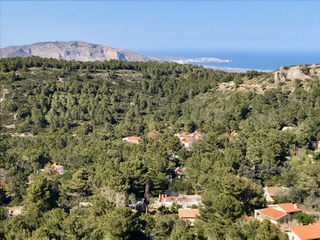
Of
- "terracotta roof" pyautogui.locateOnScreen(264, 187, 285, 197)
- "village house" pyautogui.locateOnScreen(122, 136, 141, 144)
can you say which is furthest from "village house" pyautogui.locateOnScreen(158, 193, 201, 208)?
"village house" pyautogui.locateOnScreen(122, 136, 141, 144)

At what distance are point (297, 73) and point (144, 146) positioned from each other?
26493mm

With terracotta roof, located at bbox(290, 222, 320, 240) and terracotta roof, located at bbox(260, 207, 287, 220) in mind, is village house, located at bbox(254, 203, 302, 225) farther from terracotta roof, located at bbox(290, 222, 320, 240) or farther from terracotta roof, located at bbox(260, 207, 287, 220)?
terracotta roof, located at bbox(290, 222, 320, 240)

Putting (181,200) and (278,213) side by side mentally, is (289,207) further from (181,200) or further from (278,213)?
(181,200)

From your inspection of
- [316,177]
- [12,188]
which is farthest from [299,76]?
[12,188]

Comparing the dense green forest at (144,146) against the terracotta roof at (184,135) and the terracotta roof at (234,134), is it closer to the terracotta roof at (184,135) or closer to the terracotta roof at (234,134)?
the terracotta roof at (234,134)

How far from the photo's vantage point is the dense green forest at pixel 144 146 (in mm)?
19984

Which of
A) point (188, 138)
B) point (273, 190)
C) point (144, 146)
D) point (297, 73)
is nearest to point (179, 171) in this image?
point (144, 146)

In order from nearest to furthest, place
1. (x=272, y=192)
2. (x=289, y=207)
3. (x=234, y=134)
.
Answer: (x=289, y=207)
(x=272, y=192)
(x=234, y=134)

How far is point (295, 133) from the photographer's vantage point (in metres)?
37.2

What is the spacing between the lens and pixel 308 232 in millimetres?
19125

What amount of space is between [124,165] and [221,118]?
811 inches

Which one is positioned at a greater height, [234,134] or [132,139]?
[234,134]

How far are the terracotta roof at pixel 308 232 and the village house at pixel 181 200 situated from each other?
799 centimetres

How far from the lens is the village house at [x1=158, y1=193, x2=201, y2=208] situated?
26781 mm
